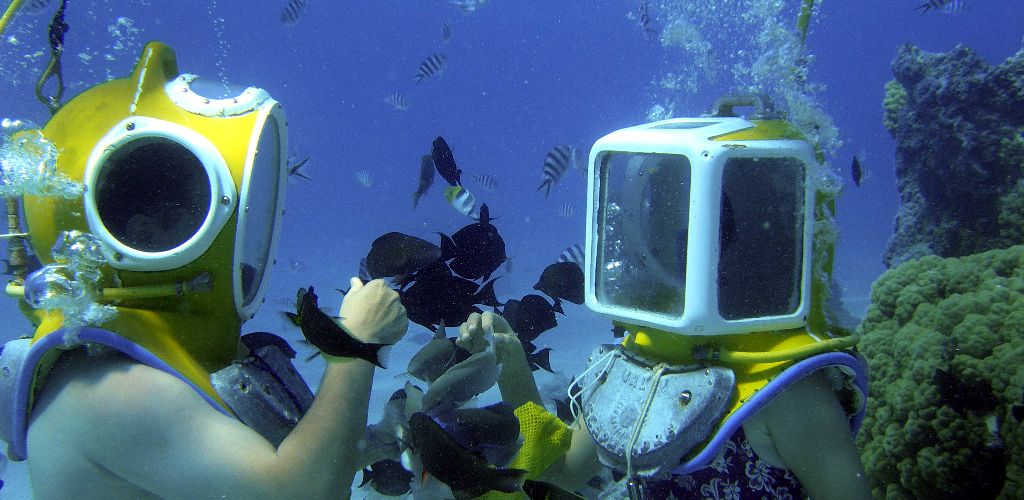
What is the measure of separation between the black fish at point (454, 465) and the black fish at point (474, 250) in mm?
1120

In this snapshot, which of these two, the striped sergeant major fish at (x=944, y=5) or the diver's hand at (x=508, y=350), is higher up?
the striped sergeant major fish at (x=944, y=5)

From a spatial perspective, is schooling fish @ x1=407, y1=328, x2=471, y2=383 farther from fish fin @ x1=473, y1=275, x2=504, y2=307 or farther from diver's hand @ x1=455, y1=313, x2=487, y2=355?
fish fin @ x1=473, y1=275, x2=504, y2=307

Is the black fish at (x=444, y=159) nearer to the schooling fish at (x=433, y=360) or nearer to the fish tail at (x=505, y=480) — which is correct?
the schooling fish at (x=433, y=360)

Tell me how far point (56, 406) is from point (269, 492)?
604 mm

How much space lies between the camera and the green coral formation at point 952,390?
2.83m

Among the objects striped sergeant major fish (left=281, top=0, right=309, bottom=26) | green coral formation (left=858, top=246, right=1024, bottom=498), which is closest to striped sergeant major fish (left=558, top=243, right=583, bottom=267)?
green coral formation (left=858, top=246, right=1024, bottom=498)

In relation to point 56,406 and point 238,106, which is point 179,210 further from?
point 56,406

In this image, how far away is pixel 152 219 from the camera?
5.59ft

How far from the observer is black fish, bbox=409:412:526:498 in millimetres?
1593

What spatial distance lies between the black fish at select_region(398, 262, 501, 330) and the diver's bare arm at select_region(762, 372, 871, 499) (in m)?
1.34

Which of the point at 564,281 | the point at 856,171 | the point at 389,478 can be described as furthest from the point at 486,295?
the point at 856,171

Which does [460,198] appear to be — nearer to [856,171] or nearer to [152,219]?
[152,219]

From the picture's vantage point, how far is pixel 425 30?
81.1 meters

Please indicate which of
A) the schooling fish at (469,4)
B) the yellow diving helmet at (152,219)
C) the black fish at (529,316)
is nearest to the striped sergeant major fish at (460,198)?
the black fish at (529,316)
